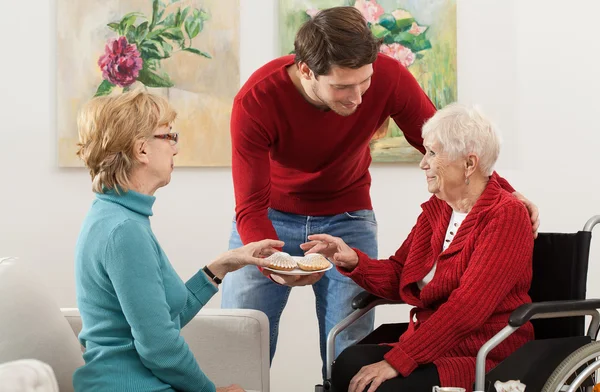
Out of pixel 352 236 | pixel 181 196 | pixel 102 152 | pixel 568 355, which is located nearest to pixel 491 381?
pixel 568 355

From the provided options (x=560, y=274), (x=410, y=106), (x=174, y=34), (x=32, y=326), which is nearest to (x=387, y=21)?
(x=174, y=34)

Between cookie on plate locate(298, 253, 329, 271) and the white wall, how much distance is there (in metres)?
1.50

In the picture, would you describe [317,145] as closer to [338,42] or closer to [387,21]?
[338,42]

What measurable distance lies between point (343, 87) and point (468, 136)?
14.2 inches

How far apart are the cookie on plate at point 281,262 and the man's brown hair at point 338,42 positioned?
50 cm

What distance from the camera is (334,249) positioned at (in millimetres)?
2303

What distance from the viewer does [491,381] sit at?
192 cm

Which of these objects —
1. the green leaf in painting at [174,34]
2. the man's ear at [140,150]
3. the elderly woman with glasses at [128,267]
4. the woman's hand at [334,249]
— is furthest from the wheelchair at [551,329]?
the green leaf in painting at [174,34]

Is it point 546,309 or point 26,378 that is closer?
point 26,378

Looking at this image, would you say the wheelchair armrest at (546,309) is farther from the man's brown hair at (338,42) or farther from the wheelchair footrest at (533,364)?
the man's brown hair at (338,42)

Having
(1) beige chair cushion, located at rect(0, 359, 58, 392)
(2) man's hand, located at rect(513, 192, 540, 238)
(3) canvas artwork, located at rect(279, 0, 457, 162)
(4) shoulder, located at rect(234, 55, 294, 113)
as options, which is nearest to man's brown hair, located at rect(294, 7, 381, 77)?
(4) shoulder, located at rect(234, 55, 294, 113)

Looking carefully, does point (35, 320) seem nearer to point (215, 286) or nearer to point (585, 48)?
point (215, 286)

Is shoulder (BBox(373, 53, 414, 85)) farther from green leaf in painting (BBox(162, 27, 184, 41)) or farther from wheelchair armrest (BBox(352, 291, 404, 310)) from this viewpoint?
green leaf in painting (BBox(162, 27, 184, 41))

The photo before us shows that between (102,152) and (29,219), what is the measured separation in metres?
2.06
